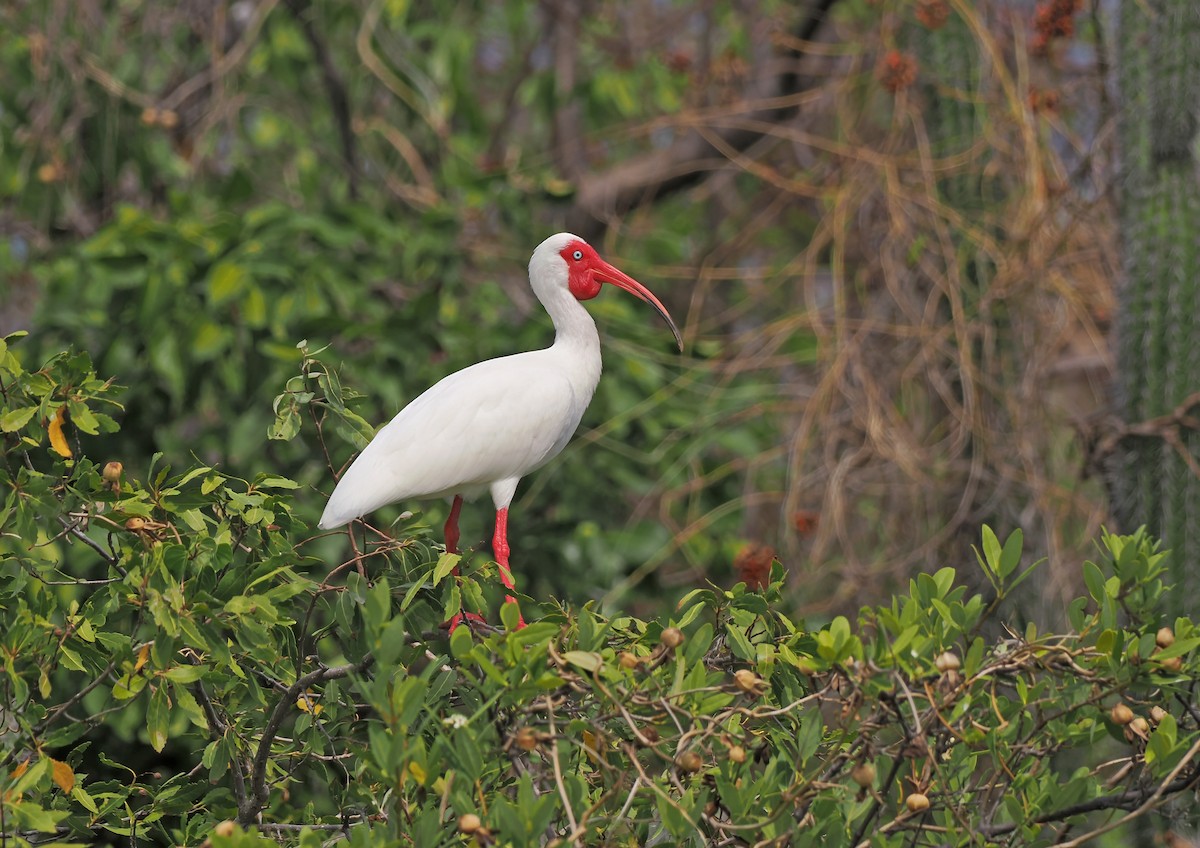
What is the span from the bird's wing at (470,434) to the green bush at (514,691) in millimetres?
272

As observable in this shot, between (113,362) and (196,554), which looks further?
(113,362)

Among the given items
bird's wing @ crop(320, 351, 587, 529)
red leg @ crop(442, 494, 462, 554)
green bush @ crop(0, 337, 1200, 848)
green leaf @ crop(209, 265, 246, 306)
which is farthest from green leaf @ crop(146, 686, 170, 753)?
green leaf @ crop(209, 265, 246, 306)

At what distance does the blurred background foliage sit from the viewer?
494cm

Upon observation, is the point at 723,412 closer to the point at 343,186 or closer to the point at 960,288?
the point at 960,288

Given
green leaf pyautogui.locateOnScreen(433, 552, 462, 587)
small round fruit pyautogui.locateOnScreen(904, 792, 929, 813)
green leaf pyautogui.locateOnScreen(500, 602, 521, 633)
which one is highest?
green leaf pyautogui.locateOnScreen(433, 552, 462, 587)

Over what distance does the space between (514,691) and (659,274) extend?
3499mm

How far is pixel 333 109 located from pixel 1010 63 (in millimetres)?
2761

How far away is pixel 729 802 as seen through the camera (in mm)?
2137

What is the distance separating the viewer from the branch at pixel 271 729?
2344 millimetres

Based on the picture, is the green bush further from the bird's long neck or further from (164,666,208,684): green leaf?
the bird's long neck

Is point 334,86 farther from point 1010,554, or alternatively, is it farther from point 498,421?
point 1010,554

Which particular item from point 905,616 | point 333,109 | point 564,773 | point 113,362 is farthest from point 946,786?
point 333,109

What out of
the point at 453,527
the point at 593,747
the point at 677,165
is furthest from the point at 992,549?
the point at 677,165

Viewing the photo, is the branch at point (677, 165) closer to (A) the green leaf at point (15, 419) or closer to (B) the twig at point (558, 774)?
(A) the green leaf at point (15, 419)
